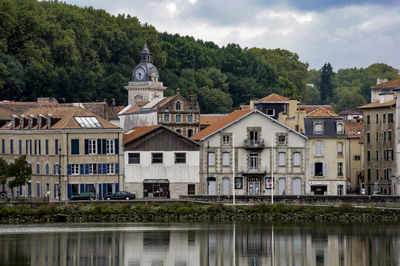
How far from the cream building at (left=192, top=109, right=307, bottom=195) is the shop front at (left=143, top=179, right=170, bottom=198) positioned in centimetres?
347

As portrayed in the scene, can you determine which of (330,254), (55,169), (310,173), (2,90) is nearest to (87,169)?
(55,169)

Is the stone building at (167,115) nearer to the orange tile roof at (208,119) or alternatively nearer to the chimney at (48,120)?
the orange tile roof at (208,119)

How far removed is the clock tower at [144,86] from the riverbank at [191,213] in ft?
241

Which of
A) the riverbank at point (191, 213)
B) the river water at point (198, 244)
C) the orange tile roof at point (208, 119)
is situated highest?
the orange tile roof at point (208, 119)

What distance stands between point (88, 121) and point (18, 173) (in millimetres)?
7999

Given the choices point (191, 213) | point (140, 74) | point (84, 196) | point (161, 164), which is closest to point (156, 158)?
point (161, 164)

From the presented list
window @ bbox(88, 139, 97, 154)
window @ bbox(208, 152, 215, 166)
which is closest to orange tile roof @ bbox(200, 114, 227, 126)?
window @ bbox(208, 152, 215, 166)

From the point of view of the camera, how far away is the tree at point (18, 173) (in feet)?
371

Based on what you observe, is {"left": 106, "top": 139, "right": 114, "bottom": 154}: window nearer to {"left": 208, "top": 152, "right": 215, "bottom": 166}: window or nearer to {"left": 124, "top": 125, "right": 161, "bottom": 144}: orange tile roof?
{"left": 124, "top": 125, "right": 161, "bottom": 144}: orange tile roof

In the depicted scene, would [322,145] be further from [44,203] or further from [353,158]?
[44,203]

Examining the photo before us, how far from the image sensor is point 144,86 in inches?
6983

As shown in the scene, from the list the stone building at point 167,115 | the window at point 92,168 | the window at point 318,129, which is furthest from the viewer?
the stone building at point 167,115

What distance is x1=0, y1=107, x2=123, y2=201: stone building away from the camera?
114 metres

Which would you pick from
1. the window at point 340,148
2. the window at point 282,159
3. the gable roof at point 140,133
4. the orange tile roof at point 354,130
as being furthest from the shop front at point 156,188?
the orange tile roof at point 354,130
